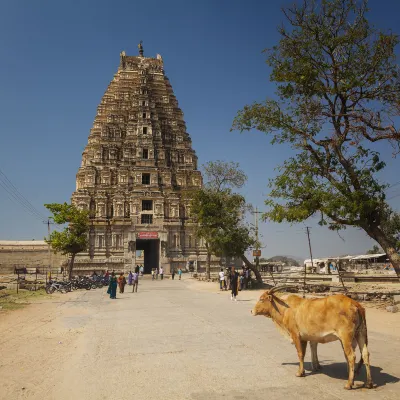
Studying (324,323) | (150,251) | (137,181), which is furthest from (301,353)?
(150,251)

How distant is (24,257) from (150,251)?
58.8ft

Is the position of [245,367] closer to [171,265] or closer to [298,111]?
[298,111]

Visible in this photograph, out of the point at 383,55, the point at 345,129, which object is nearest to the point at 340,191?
the point at 345,129

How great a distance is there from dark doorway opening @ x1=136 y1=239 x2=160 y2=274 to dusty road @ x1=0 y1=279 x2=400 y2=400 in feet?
135

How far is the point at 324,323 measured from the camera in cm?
630

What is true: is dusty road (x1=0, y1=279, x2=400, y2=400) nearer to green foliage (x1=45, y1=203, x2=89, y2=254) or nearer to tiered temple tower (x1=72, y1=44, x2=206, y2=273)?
green foliage (x1=45, y1=203, x2=89, y2=254)

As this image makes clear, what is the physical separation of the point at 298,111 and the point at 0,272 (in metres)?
49.7

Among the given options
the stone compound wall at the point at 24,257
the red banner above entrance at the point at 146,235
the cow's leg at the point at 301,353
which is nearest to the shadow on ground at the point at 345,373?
the cow's leg at the point at 301,353

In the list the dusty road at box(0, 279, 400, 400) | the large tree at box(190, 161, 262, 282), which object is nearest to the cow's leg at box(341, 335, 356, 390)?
the dusty road at box(0, 279, 400, 400)

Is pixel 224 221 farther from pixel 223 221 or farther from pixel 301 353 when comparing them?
pixel 301 353

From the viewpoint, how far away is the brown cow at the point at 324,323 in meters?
6.04

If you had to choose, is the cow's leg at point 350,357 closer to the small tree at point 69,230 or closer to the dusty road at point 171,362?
the dusty road at point 171,362

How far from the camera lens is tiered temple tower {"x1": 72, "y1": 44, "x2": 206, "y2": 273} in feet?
170

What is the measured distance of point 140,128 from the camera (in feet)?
188
